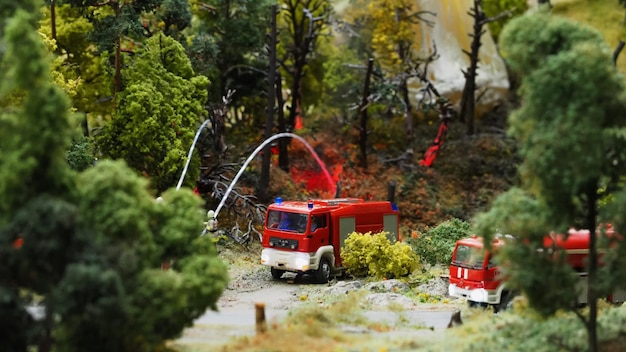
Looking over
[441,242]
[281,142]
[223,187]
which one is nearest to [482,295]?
[441,242]

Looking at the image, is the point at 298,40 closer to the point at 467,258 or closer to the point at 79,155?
the point at 79,155

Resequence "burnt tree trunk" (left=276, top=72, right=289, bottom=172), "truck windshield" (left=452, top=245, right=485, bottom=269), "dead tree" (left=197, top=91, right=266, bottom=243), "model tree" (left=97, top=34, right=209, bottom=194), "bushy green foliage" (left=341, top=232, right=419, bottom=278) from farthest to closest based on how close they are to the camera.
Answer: "burnt tree trunk" (left=276, top=72, right=289, bottom=172) → "dead tree" (left=197, top=91, right=266, bottom=243) → "model tree" (left=97, top=34, right=209, bottom=194) → "bushy green foliage" (left=341, top=232, right=419, bottom=278) → "truck windshield" (left=452, top=245, right=485, bottom=269)

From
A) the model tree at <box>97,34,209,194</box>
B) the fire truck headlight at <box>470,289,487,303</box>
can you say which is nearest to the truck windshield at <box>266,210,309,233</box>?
the model tree at <box>97,34,209,194</box>

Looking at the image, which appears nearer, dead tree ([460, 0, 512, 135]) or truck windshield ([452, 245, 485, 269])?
truck windshield ([452, 245, 485, 269])

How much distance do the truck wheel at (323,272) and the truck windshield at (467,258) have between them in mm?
6698

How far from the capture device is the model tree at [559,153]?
753 inches

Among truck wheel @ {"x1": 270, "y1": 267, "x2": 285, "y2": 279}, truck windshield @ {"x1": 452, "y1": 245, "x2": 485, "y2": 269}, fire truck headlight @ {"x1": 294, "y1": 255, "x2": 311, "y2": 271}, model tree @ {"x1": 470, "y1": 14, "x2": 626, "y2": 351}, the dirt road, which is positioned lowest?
the dirt road

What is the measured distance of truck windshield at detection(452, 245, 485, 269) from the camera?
2734 centimetres

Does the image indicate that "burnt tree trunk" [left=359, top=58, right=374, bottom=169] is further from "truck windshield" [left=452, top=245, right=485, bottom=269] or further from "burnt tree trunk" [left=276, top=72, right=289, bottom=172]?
"truck windshield" [left=452, top=245, right=485, bottom=269]

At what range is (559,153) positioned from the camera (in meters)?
19.3

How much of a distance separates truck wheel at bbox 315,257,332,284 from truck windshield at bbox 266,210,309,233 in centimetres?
167

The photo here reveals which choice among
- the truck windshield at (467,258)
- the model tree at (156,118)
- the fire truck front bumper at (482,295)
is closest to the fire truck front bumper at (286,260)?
the model tree at (156,118)

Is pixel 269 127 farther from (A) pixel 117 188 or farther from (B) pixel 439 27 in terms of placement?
(A) pixel 117 188

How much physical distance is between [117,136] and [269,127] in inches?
304
